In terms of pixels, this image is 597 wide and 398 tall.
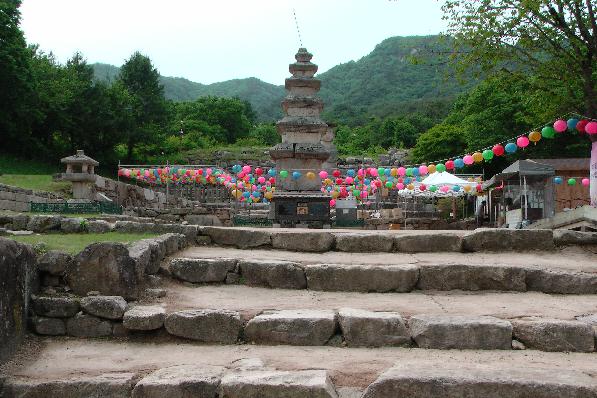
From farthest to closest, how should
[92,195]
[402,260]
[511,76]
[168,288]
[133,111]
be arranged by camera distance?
[133,111] < [92,195] < [511,76] < [402,260] < [168,288]

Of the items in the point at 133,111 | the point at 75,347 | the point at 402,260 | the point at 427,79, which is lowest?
the point at 75,347

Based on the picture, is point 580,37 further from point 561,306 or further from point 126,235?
point 126,235

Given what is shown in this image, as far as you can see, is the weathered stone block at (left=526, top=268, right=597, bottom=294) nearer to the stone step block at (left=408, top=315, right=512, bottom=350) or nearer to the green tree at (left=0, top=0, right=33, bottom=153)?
the stone step block at (left=408, top=315, right=512, bottom=350)

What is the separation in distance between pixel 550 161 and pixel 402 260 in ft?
74.2

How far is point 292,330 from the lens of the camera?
4.89 m

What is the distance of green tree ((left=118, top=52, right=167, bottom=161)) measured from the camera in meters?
37.7

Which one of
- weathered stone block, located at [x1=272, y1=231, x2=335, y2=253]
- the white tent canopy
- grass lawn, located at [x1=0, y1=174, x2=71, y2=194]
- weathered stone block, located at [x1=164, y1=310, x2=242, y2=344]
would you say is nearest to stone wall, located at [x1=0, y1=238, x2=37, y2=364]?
weathered stone block, located at [x1=164, y1=310, x2=242, y2=344]

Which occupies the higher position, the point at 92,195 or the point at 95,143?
the point at 95,143

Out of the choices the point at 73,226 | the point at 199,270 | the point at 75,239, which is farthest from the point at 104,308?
the point at 73,226

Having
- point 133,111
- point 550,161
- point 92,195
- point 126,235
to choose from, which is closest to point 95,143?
point 133,111

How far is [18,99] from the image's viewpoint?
29047 mm

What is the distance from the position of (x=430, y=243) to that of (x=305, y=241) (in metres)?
1.78

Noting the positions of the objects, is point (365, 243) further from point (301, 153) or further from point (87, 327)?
point (301, 153)

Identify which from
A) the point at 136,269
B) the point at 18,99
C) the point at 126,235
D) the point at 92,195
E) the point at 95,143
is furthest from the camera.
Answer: the point at 95,143
